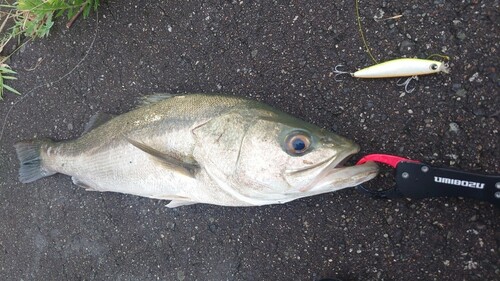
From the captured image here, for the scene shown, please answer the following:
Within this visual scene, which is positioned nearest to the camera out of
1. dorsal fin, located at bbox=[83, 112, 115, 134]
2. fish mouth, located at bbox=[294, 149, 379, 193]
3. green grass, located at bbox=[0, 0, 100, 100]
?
fish mouth, located at bbox=[294, 149, 379, 193]

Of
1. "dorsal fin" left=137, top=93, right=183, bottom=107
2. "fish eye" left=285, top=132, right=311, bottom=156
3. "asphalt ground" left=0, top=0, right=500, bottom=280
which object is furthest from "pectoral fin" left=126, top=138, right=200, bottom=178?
"asphalt ground" left=0, top=0, right=500, bottom=280

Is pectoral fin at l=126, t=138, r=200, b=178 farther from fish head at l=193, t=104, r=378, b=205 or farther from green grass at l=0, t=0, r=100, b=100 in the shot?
green grass at l=0, t=0, r=100, b=100

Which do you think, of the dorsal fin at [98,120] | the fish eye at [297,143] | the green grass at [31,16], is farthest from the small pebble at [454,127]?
the green grass at [31,16]

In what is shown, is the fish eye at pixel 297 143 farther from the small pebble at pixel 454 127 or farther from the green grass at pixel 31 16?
the green grass at pixel 31 16

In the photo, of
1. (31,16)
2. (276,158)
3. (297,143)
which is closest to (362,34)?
(297,143)

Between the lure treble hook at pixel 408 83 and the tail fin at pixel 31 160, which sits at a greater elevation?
the lure treble hook at pixel 408 83

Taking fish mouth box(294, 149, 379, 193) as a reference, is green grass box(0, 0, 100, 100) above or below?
above

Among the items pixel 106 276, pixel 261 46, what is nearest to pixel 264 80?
pixel 261 46

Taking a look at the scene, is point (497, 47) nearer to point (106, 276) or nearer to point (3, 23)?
point (106, 276)
